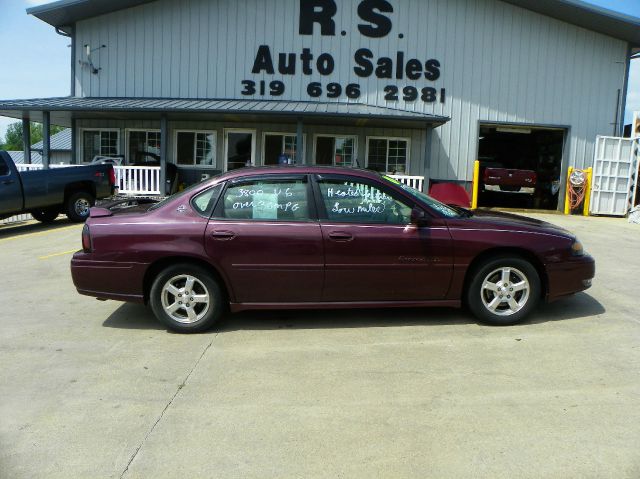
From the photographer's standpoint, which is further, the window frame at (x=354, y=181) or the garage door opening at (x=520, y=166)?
the garage door opening at (x=520, y=166)

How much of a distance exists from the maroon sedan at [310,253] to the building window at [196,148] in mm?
13296

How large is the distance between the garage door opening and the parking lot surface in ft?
39.1

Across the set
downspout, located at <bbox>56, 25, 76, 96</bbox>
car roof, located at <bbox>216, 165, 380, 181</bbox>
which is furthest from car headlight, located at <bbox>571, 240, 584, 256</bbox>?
downspout, located at <bbox>56, 25, 76, 96</bbox>

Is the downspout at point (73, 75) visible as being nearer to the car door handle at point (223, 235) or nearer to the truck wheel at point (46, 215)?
the truck wheel at point (46, 215)

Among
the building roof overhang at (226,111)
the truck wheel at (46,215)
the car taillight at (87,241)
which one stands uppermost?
the building roof overhang at (226,111)

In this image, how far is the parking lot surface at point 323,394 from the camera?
299cm

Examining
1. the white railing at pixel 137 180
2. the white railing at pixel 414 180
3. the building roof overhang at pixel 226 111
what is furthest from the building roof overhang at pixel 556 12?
the white railing at pixel 414 180

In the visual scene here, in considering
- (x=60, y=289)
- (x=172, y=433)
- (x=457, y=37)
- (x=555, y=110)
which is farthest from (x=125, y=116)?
(x=172, y=433)

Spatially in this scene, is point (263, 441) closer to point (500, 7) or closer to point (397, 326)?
point (397, 326)

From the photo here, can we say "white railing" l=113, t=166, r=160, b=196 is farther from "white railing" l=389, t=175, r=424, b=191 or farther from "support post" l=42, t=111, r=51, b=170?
"white railing" l=389, t=175, r=424, b=191

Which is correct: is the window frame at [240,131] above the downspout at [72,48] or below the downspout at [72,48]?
below

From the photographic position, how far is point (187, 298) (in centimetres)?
508

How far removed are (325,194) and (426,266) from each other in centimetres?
116

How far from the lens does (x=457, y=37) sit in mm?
17234
